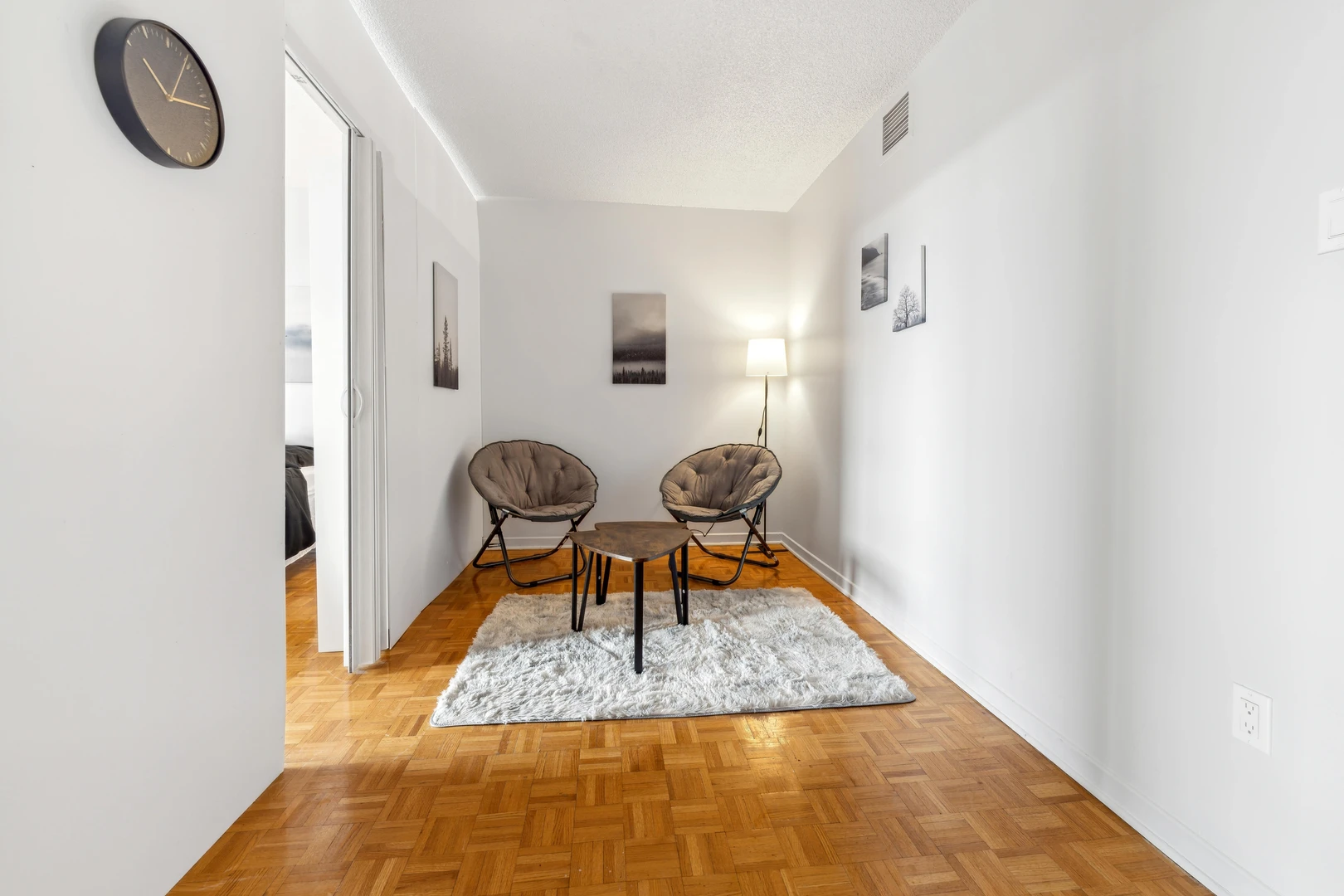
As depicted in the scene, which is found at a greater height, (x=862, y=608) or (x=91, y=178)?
(x=91, y=178)

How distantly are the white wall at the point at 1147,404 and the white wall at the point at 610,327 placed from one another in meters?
2.23

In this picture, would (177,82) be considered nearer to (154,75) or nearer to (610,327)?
(154,75)

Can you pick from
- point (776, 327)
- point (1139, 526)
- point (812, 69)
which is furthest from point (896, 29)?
point (776, 327)

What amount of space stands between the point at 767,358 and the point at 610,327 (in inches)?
49.2

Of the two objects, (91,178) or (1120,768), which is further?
(1120,768)

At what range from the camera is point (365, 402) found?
8.32 ft

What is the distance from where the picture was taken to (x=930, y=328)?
2639 mm

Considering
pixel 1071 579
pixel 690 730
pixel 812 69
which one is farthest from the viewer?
pixel 812 69

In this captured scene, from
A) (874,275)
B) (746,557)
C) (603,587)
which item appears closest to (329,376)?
(603,587)

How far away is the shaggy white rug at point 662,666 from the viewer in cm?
219

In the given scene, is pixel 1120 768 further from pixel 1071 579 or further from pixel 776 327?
pixel 776 327

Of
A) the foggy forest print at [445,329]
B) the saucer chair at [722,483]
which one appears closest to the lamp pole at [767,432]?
the saucer chair at [722,483]

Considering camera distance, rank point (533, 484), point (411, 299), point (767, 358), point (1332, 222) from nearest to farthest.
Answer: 1. point (1332, 222)
2. point (411, 299)
3. point (533, 484)
4. point (767, 358)

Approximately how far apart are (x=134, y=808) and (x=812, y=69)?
3.41 m
